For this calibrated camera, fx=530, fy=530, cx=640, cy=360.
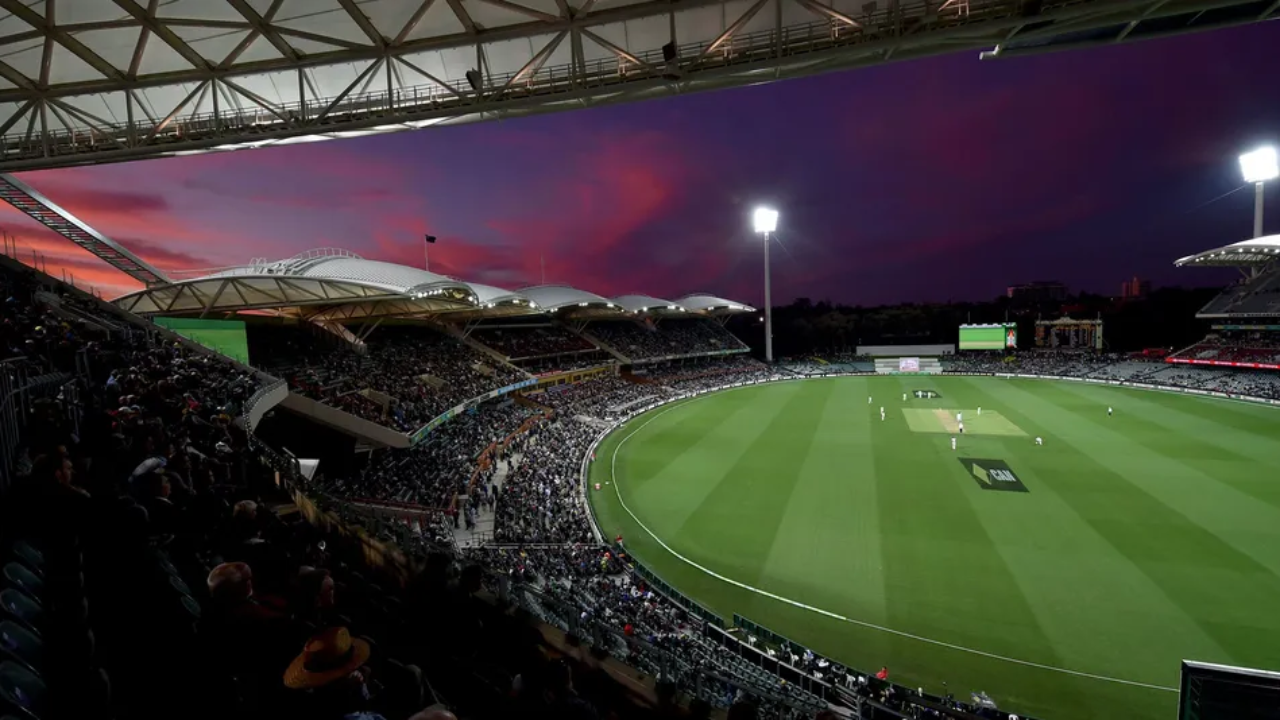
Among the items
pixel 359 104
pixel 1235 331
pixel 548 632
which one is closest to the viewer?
pixel 548 632

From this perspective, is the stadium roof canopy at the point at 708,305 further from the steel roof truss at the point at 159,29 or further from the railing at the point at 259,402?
the steel roof truss at the point at 159,29

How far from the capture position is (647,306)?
53156 mm

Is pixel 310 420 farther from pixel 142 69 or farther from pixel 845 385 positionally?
pixel 845 385

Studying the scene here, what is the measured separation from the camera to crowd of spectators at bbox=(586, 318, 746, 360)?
5525cm

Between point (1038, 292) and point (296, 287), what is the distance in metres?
127

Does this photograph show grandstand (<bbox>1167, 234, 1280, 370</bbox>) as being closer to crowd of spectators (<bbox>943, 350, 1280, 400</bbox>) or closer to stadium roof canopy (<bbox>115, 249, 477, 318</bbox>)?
crowd of spectators (<bbox>943, 350, 1280, 400</bbox>)

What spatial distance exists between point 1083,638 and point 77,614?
53.4 feet

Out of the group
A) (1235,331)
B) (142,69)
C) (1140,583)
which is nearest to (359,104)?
(142,69)

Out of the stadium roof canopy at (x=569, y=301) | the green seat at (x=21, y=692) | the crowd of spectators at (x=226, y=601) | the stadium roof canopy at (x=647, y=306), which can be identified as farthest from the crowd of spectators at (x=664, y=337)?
the green seat at (x=21, y=692)

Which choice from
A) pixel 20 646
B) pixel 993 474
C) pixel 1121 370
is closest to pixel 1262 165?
pixel 1121 370

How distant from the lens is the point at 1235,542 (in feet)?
52.0

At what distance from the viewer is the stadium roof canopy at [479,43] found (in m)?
6.45

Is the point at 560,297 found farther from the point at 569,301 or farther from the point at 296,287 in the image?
the point at 296,287

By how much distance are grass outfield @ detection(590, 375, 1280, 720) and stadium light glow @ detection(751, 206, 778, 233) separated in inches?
1410
